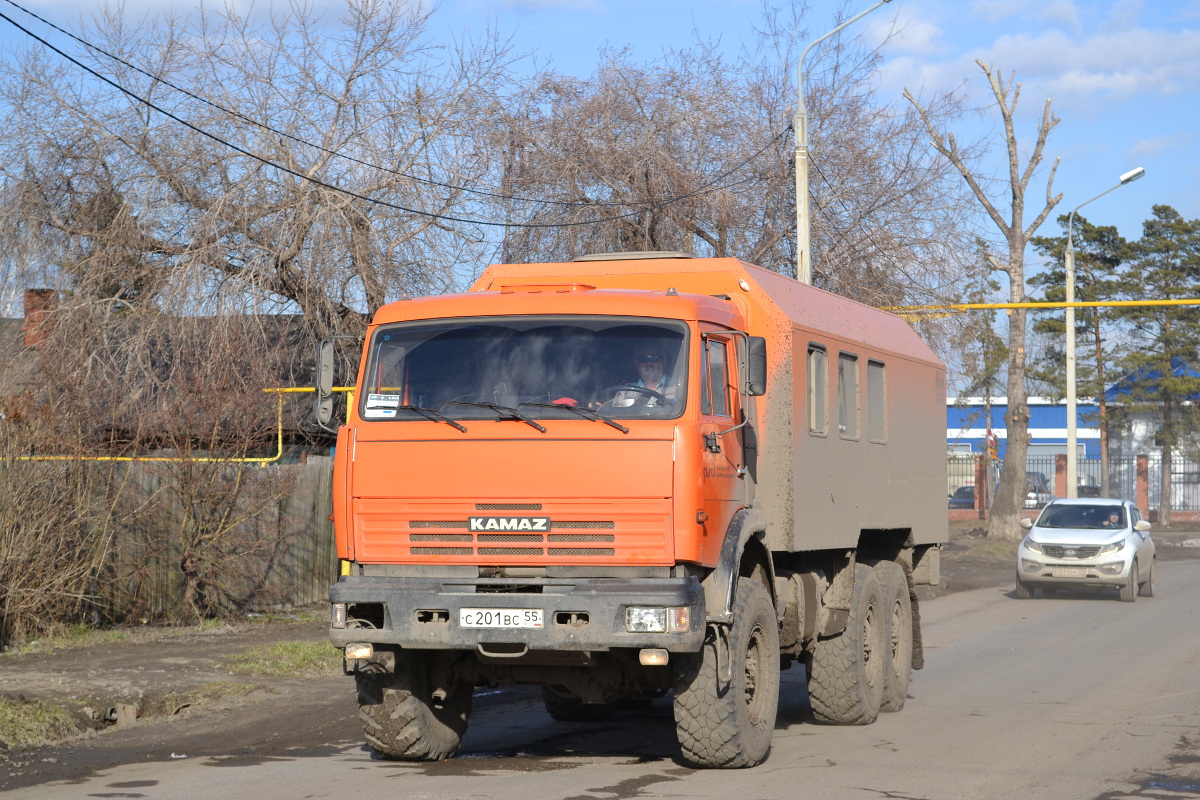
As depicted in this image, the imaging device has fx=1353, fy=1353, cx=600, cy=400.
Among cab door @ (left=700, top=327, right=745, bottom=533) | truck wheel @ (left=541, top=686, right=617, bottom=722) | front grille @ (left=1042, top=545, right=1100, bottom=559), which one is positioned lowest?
truck wheel @ (left=541, top=686, right=617, bottom=722)

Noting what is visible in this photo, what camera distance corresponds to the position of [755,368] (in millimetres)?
8117

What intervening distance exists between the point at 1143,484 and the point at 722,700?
5037 centimetres

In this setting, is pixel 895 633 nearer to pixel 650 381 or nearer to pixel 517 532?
pixel 650 381

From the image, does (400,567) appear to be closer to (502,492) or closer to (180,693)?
(502,492)

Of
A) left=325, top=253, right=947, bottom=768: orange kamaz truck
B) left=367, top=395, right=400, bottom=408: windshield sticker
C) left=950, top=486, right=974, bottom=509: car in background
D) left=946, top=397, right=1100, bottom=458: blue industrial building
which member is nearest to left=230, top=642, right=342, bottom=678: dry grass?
left=325, top=253, right=947, bottom=768: orange kamaz truck

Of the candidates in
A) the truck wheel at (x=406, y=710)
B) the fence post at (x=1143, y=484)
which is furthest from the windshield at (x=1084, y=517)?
the fence post at (x=1143, y=484)

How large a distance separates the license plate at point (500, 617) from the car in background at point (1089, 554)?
52.9ft

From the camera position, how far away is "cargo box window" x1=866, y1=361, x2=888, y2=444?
10.8 metres

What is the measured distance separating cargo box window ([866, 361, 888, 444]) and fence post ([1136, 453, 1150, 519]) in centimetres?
4575

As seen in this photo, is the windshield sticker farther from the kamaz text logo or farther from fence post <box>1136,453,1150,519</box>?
fence post <box>1136,453,1150,519</box>

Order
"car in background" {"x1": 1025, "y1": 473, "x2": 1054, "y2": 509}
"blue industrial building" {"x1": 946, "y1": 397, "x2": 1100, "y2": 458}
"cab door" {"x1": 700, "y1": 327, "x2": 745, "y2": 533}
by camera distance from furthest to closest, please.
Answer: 1. "blue industrial building" {"x1": 946, "y1": 397, "x2": 1100, "y2": 458}
2. "car in background" {"x1": 1025, "y1": 473, "x2": 1054, "y2": 509}
3. "cab door" {"x1": 700, "y1": 327, "x2": 745, "y2": 533}

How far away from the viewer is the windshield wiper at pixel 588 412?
7.48 meters

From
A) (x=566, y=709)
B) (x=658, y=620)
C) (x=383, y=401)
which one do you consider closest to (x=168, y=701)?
(x=566, y=709)

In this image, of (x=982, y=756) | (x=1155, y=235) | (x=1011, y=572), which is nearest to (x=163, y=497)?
(x=982, y=756)
